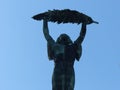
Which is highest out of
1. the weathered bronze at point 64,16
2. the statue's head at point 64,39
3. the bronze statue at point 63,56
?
the weathered bronze at point 64,16

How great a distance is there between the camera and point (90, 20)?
13625cm

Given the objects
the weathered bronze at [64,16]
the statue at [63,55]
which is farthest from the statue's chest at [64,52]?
the weathered bronze at [64,16]

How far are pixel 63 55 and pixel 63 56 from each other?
5cm

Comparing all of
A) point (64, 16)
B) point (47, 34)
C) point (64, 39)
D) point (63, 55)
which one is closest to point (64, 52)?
point (63, 55)

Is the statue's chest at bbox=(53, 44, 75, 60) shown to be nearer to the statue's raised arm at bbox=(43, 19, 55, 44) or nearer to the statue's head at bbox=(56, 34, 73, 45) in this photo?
the statue's head at bbox=(56, 34, 73, 45)

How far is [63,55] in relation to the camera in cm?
13525

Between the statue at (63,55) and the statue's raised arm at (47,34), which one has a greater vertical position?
the statue's raised arm at (47,34)

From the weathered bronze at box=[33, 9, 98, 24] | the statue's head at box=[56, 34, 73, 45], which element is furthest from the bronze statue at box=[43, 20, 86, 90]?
the weathered bronze at box=[33, 9, 98, 24]

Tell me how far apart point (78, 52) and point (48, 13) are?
2336mm

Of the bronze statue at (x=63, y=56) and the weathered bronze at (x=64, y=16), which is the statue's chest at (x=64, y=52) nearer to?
the bronze statue at (x=63, y=56)

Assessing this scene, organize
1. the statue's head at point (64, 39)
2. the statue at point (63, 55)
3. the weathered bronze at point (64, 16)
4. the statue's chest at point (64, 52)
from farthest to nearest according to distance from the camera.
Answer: the weathered bronze at point (64, 16), the statue's head at point (64, 39), the statue's chest at point (64, 52), the statue at point (63, 55)

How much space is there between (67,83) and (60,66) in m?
0.89

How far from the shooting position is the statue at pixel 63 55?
134750mm

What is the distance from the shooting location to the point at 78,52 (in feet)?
445
